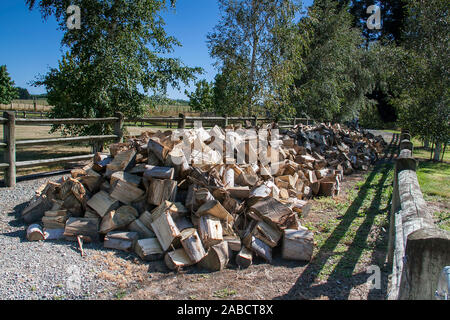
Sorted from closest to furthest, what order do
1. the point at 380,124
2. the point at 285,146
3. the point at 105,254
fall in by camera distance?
the point at 105,254 < the point at 285,146 < the point at 380,124

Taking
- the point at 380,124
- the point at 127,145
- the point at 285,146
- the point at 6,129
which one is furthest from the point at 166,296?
the point at 380,124

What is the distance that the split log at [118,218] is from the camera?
Result: 357cm

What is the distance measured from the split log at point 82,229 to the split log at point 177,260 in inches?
38.7

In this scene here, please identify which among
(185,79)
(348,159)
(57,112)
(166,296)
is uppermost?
(185,79)

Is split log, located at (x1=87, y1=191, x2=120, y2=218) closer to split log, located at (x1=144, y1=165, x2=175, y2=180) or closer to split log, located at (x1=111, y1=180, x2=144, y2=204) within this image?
split log, located at (x1=111, y1=180, x2=144, y2=204)

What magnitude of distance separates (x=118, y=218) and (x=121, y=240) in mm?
296

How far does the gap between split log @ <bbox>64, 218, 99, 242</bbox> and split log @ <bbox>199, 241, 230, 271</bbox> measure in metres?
1.33

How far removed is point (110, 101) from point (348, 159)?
6932 mm

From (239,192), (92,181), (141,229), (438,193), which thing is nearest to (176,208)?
(141,229)

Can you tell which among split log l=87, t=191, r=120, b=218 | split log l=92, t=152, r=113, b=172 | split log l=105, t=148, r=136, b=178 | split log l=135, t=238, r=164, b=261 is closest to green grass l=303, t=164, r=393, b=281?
split log l=135, t=238, r=164, b=261

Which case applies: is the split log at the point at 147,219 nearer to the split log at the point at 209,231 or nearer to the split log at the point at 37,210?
the split log at the point at 209,231

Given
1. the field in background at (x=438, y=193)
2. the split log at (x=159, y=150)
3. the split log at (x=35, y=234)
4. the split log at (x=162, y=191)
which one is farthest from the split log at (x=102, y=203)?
the field in background at (x=438, y=193)

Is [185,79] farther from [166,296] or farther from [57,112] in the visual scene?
[166,296]

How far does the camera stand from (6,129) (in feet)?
17.8
